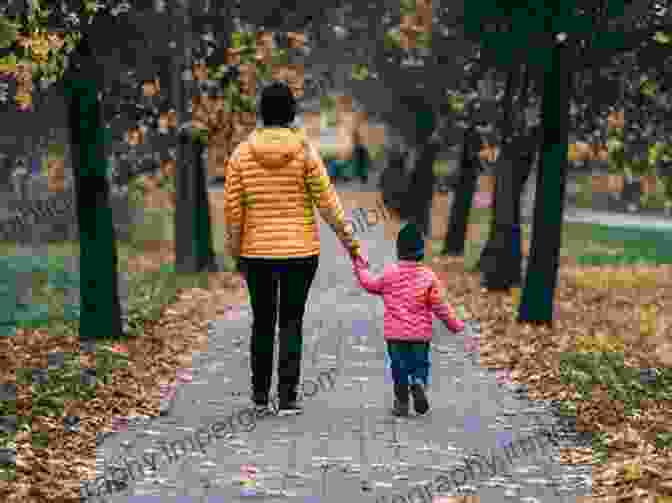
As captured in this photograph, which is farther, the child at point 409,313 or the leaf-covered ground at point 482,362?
the child at point 409,313

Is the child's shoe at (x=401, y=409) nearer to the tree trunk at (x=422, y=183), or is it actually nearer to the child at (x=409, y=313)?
the child at (x=409, y=313)

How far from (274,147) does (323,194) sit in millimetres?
450

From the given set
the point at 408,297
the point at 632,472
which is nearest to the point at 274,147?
the point at 408,297

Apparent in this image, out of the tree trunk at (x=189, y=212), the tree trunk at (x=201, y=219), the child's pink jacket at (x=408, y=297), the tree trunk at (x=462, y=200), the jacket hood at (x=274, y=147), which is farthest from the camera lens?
the tree trunk at (x=462, y=200)

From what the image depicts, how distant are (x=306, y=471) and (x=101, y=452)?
1385 mm

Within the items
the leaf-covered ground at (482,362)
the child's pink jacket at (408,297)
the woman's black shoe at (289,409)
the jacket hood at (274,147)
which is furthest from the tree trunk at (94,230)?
the child's pink jacket at (408,297)

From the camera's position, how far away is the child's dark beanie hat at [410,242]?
8852 millimetres

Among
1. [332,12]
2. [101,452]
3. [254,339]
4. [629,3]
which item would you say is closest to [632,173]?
[629,3]

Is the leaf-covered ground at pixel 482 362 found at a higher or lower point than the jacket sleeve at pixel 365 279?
lower

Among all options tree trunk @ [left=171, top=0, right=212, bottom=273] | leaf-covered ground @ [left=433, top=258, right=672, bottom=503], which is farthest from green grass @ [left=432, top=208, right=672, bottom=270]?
tree trunk @ [left=171, top=0, right=212, bottom=273]

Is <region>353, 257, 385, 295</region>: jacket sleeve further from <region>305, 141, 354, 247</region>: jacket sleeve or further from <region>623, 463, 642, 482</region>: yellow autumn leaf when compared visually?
<region>623, 463, 642, 482</region>: yellow autumn leaf

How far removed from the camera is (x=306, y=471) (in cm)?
745

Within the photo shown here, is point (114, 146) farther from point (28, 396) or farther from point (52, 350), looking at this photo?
point (28, 396)

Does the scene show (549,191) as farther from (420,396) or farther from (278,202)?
(278,202)
